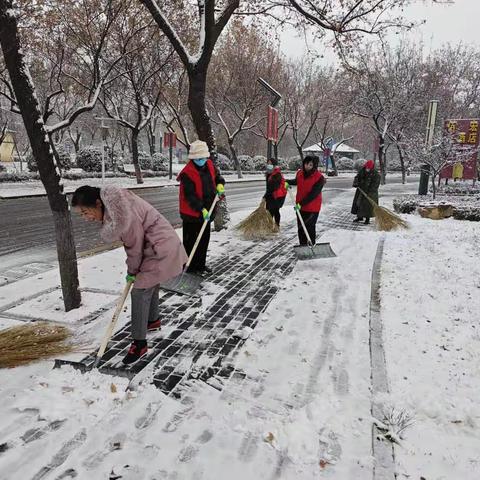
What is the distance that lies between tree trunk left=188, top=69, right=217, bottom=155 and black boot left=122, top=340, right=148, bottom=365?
19.5ft

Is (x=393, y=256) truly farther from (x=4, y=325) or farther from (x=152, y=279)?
(x=4, y=325)

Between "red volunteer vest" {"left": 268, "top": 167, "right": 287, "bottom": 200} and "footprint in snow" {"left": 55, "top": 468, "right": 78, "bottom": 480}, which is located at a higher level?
"red volunteer vest" {"left": 268, "top": 167, "right": 287, "bottom": 200}

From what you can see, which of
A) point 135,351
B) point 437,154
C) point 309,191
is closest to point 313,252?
point 309,191

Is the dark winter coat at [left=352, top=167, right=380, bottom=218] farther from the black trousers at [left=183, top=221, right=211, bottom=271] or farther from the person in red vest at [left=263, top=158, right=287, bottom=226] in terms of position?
the black trousers at [left=183, top=221, right=211, bottom=271]

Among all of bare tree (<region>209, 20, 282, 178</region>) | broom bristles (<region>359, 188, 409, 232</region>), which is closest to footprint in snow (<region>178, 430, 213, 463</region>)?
broom bristles (<region>359, 188, 409, 232</region>)

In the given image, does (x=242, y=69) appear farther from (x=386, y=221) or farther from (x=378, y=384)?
(x=378, y=384)

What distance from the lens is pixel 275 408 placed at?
9.43 ft

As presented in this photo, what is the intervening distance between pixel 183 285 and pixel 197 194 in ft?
4.23

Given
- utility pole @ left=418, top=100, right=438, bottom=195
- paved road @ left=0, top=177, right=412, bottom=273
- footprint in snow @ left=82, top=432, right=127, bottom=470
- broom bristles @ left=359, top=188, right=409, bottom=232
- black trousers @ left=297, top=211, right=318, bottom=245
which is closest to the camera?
footprint in snow @ left=82, top=432, right=127, bottom=470

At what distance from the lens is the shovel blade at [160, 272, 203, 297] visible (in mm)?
4852

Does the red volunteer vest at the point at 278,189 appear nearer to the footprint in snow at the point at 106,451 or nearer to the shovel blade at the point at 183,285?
the shovel blade at the point at 183,285

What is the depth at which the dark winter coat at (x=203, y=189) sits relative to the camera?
540cm

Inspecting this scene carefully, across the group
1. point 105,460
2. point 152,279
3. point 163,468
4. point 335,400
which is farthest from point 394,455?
point 152,279

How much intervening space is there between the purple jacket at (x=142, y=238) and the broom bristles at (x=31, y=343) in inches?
37.7
